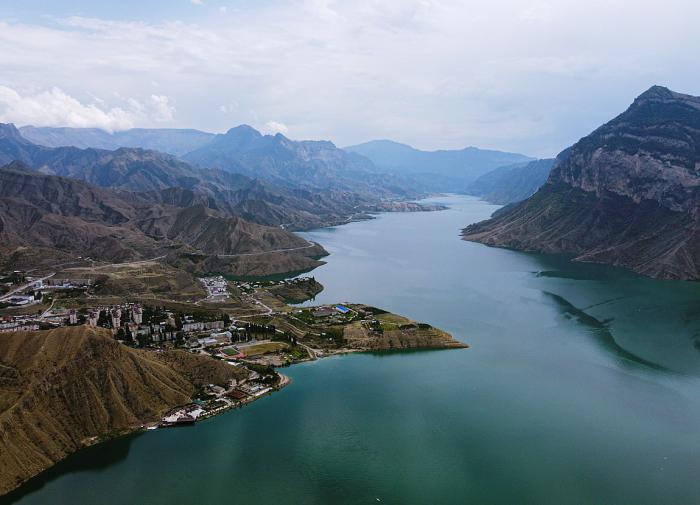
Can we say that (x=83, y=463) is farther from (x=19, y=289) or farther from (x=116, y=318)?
(x=19, y=289)

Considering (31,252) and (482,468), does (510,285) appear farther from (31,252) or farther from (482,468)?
(31,252)

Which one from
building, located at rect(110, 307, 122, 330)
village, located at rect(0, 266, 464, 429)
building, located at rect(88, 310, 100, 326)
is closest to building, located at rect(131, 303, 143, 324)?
village, located at rect(0, 266, 464, 429)

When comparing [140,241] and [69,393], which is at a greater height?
[69,393]

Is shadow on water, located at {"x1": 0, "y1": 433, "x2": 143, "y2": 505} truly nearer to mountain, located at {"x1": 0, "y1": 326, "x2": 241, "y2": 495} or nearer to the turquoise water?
the turquoise water

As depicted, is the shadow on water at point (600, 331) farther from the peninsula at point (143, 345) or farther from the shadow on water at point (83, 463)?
the shadow on water at point (83, 463)

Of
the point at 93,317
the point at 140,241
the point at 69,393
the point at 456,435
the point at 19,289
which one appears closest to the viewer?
the point at 456,435

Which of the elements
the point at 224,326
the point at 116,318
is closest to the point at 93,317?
the point at 116,318

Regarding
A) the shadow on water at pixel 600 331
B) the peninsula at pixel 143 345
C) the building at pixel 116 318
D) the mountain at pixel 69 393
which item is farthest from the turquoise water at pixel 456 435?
the building at pixel 116 318
